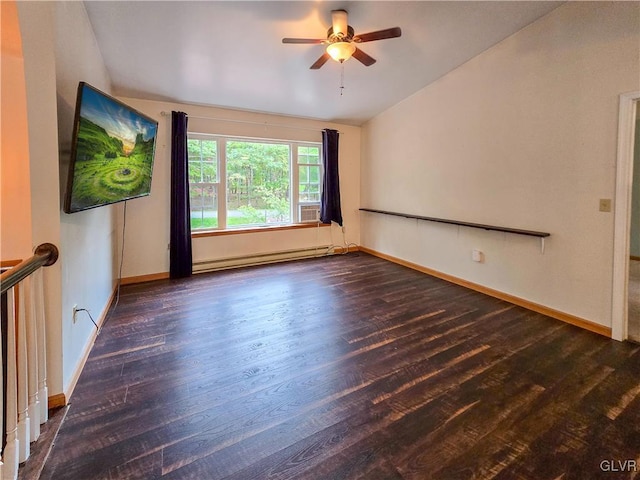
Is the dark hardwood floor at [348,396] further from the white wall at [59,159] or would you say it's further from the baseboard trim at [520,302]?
the white wall at [59,159]

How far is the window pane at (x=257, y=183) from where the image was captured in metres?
4.84

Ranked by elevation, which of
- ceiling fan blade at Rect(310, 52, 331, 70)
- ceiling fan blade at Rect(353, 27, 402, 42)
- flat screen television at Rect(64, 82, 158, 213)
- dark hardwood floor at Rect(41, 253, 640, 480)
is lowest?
dark hardwood floor at Rect(41, 253, 640, 480)

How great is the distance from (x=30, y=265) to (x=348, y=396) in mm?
1779

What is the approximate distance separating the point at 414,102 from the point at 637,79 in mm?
2469

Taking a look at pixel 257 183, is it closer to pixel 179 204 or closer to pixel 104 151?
pixel 179 204

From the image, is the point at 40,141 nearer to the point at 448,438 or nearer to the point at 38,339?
the point at 38,339

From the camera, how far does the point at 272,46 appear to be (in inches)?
124

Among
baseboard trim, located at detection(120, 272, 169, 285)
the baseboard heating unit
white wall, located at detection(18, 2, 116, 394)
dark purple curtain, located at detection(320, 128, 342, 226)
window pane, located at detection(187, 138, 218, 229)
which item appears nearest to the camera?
white wall, located at detection(18, 2, 116, 394)

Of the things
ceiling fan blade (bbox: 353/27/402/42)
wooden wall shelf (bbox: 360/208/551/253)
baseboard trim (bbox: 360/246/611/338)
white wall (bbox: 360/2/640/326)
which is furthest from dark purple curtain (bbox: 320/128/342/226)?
ceiling fan blade (bbox: 353/27/402/42)

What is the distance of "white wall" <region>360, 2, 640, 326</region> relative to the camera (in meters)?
2.69

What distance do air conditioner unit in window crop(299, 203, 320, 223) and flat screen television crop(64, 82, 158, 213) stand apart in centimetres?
286

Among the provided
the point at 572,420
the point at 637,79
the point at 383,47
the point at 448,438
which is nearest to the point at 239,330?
the point at 448,438

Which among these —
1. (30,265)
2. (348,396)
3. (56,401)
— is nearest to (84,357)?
(56,401)

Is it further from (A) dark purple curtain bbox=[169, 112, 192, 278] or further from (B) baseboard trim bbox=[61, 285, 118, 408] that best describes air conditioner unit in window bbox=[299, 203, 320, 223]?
(B) baseboard trim bbox=[61, 285, 118, 408]
